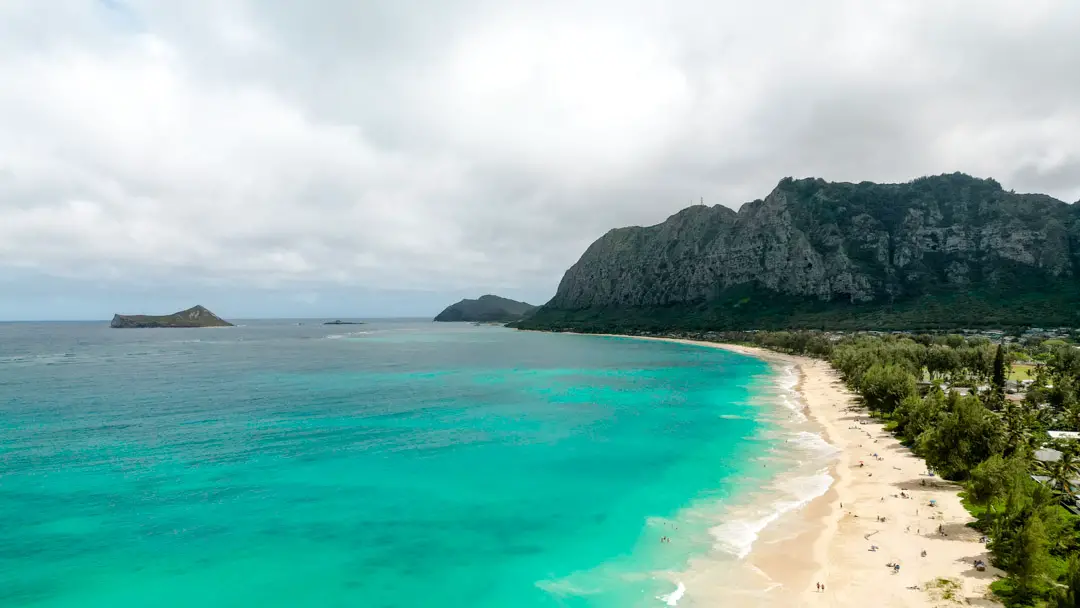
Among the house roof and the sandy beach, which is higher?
the house roof

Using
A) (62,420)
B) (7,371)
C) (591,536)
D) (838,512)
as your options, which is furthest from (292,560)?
(7,371)

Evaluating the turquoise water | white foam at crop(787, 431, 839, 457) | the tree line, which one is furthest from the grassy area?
white foam at crop(787, 431, 839, 457)

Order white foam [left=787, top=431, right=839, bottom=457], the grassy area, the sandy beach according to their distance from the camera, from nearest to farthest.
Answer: the sandy beach
white foam [left=787, top=431, right=839, bottom=457]
the grassy area

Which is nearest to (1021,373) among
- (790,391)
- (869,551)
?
(790,391)

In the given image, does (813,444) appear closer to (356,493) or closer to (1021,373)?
(356,493)

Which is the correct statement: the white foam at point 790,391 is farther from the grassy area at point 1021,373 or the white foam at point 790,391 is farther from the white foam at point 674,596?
the white foam at point 674,596

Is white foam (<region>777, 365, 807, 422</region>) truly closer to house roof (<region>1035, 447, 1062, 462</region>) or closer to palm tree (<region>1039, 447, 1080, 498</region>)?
house roof (<region>1035, 447, 1062, 462</region>)

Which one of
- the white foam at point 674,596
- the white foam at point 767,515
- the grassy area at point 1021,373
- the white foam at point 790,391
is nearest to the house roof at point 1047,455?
the white foam at point 767,515
